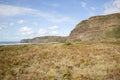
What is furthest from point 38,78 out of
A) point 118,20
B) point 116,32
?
point 118,20

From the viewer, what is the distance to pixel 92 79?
Result: 40.2ft

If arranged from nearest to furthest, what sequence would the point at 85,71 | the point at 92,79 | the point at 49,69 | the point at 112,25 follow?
the point at 92,79 < the point at 85,71 < the point at 49,69 < the point at 112,25

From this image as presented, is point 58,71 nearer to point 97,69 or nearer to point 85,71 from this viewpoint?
point 85,71

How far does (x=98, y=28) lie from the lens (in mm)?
90438

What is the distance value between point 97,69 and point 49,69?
4.34m

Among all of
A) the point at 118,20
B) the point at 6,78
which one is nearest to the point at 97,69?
the point at 6,78

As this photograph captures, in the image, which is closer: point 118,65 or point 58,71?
point 58,71

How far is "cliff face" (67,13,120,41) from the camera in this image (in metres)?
80.6

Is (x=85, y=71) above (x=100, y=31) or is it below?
below

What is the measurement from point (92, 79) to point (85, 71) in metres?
1.81

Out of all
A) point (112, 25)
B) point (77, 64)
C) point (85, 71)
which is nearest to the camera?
point (85, 71)

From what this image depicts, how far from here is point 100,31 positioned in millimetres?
87125

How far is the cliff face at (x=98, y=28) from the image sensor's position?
80562 mm

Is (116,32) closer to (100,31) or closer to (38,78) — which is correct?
(100,31)
